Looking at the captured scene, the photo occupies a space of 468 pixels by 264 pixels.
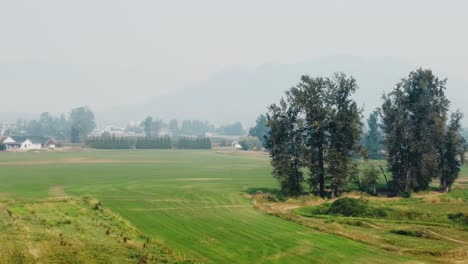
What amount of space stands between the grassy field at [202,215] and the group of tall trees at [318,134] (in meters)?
7.07

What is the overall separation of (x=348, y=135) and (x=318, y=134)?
3.88m

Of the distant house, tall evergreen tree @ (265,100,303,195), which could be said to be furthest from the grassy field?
the distant house

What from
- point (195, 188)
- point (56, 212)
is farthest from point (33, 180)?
point (56, 212)

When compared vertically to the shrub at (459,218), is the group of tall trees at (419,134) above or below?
above

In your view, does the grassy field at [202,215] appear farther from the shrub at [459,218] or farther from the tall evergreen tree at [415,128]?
the tall evergreen tree at [415,128]

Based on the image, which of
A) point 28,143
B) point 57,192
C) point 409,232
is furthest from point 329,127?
point 28,143

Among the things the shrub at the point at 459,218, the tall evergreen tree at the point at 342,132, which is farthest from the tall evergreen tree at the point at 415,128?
the shrub at the point at 459,218

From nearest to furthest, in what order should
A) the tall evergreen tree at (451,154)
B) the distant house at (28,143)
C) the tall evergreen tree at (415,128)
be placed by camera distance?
the tall evergreen tree at (415,128) → the tall evergreen tree at (451,154) → the distant house at (28,143)

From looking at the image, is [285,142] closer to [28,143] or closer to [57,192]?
[57,192]

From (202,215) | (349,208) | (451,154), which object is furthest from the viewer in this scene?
(451,154)

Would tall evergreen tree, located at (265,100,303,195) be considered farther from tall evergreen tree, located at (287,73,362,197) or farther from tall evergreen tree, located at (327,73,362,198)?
tall evergreen tree, located at (327,73,362,198)

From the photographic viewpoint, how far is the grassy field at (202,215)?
3198cm

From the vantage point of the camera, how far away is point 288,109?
218ft

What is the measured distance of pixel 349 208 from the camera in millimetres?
48312
